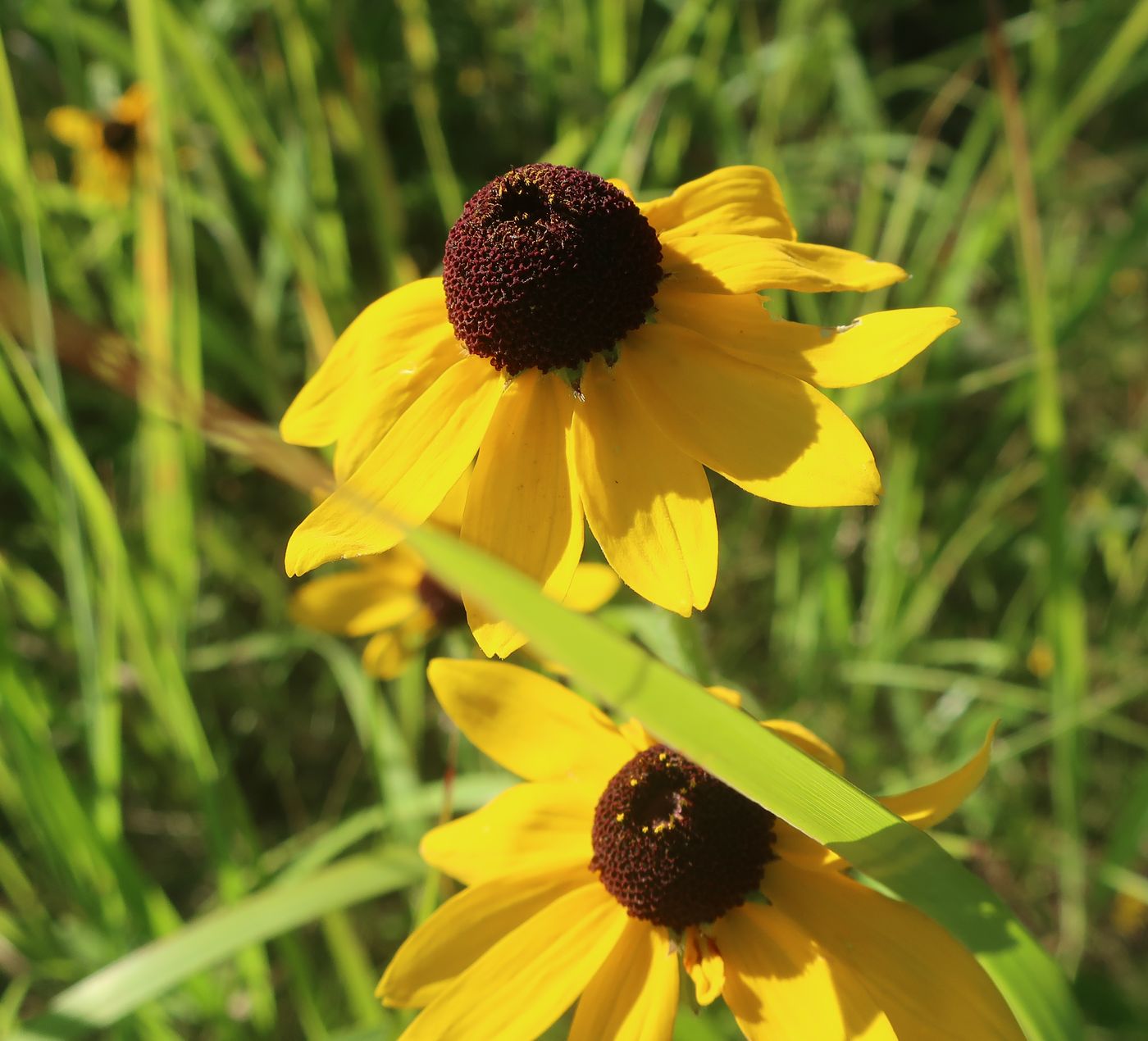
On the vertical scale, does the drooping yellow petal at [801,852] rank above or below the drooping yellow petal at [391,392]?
below

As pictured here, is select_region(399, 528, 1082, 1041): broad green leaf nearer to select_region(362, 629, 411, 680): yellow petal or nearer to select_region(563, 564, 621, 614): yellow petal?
select_region(563, 564, 621, 614): yellow petal

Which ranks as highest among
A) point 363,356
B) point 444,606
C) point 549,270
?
point 549,270

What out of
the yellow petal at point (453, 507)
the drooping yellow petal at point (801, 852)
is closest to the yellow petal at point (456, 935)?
the drooping yellow petal at point (801, 852)

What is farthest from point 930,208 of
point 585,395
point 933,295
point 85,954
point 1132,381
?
point 85,954

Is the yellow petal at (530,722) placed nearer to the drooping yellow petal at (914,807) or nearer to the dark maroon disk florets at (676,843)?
the dark maroon disk florets at (676,843)

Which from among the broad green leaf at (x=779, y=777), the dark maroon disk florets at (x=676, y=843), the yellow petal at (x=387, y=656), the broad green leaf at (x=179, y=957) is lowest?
the yellow petal at (x=387, y=656)

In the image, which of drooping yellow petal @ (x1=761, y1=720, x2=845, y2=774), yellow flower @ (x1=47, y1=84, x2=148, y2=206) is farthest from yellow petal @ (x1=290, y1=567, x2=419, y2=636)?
yellow flower @ (x1=47, y1=84, x2=148, y2=206)

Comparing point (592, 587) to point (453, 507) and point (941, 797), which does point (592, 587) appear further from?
point (941, 797)

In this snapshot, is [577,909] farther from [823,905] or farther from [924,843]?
[924,843]

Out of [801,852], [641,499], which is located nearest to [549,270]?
[641,499]
